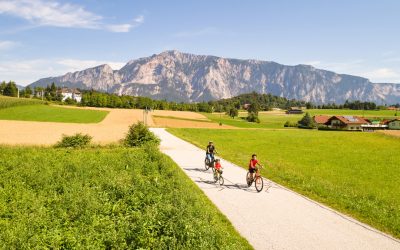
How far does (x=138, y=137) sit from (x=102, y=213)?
26558mm

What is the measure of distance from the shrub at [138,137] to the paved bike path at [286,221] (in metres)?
19.4

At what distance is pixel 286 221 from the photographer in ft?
47.0

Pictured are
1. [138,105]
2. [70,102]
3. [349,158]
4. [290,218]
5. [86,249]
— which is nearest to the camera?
[86,249]

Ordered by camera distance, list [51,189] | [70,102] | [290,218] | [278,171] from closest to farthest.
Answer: [290,218] < [51,189] < [278,171] < [70,102]

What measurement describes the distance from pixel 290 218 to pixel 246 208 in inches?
87.1

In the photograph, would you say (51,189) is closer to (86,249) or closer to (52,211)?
(52,211)

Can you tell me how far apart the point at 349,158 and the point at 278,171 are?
17.2m

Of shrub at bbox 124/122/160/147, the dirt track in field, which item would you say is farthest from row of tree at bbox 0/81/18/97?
shrub at bbox 124/122/160/147

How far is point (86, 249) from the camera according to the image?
986 centimetres


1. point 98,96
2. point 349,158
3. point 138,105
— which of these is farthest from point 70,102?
point 349,158

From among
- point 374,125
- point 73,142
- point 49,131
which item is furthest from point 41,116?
point 374,125

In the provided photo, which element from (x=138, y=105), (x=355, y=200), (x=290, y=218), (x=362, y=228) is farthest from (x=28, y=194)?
(x=138, y=105)

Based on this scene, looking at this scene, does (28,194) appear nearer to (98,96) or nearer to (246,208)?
(246,208)

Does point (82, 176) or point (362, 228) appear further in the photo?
point (82, 176)
